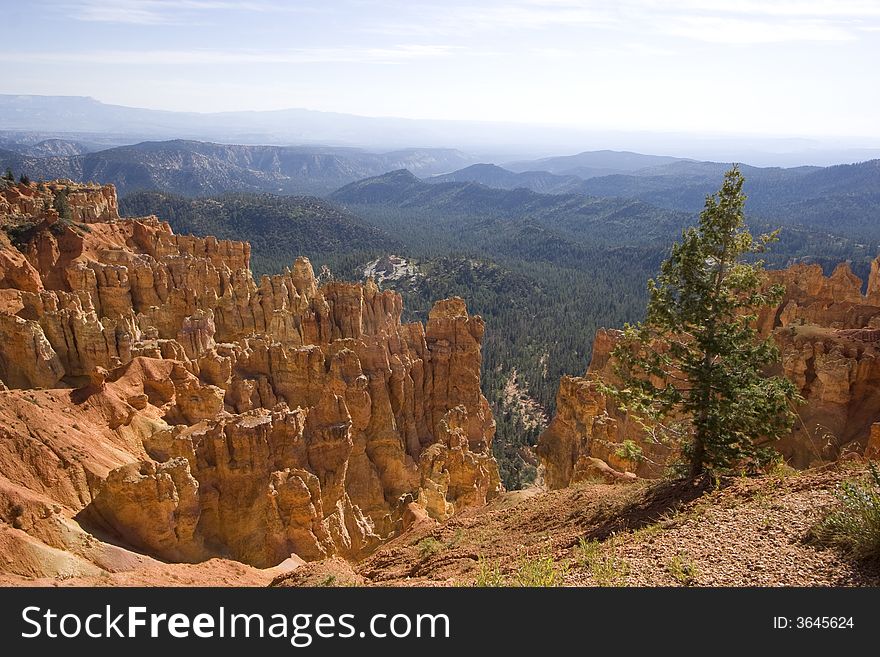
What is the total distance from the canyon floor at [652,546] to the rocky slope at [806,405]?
539cm

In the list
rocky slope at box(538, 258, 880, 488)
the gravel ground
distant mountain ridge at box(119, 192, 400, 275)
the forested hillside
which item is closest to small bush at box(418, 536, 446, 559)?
the gravel ground

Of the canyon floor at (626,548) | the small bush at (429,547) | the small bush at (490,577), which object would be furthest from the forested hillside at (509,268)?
the small bush at (490,577)

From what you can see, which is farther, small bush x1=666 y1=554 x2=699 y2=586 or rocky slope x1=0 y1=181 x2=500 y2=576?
rocky slope x1=0 y1=181 x2=500 y2=576

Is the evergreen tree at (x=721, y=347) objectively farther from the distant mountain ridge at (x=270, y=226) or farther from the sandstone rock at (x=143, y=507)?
the distant mountain ridge at (x=270, y=226)

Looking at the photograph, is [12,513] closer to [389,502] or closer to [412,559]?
[412,559]

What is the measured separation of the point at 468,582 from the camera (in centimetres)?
850

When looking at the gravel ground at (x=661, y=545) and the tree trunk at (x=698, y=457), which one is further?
the tree trunk at (x=698, y=457)

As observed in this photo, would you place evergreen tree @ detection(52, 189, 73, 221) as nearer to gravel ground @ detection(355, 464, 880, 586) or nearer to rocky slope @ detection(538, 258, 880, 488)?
rocky slope @ detection(538, 258, 880, 488)

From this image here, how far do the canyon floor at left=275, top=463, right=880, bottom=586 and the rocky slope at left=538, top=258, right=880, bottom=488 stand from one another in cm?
539

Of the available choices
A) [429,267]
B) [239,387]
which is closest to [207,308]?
[239,387]

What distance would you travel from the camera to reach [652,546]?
8609 mm

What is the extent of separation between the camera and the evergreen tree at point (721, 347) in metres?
10.6

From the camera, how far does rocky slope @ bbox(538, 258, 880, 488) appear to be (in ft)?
71.6

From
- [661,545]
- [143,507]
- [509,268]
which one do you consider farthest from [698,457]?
[509,268]
